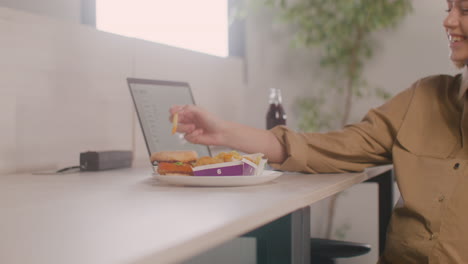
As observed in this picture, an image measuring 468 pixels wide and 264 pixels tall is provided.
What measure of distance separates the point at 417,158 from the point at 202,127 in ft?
1.66

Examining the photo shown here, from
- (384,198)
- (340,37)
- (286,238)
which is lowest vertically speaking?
(384,198)

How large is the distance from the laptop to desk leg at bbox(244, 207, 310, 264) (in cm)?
62

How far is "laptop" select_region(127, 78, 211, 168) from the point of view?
Answer: 1395 millimetres

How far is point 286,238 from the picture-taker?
80 cm

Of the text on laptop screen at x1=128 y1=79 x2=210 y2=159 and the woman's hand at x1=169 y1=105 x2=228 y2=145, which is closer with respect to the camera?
the woman's hand at x1=169 y1=105 x2=228 y2=145

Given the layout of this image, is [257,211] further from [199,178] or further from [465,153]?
[465,153]

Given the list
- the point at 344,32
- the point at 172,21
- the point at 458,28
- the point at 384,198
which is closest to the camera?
the point at 458,28

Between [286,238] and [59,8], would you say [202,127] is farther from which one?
[59,8]

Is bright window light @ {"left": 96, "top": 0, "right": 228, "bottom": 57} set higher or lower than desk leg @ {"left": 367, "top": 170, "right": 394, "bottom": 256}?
higher

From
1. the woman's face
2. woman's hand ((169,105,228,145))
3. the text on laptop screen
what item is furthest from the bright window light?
the woman's face

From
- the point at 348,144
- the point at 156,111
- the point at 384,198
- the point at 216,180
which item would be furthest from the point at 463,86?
the point at 156,111

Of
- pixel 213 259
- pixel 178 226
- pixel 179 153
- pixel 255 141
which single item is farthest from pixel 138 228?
pixel 213 259

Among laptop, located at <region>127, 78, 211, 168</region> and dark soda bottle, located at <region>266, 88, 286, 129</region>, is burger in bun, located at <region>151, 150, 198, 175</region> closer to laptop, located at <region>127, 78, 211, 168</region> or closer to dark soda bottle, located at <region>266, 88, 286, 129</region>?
laptop, located at <region>127, 78, 211, 168</region>

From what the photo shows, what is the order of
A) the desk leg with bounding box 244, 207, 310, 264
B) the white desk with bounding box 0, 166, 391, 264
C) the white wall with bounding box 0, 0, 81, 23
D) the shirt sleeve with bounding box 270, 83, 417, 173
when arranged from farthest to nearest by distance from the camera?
the white wall with bounding box 0, 0, 81, 23 < the shirt sleeve with bounding box 270, 83, 417, 173 < the desk leg with bounding box 244, 207, 310, 264 < the white desk with bounding box 0, 166, 391, 264
